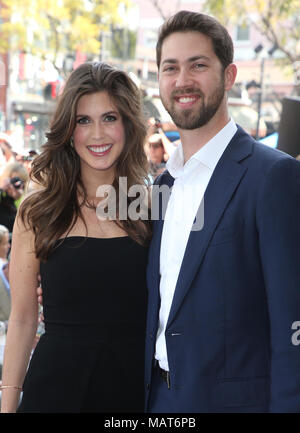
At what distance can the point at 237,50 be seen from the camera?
2742cm

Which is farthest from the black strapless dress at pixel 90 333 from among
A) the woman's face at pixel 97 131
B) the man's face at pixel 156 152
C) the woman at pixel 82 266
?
the man's face at pixel 156 152

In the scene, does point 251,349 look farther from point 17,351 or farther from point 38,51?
point 38,51

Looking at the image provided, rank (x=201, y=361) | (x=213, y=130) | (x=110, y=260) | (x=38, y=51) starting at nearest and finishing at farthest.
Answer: (x=201, y=361) < (x=213, y=130) < (x=110, y=260) < (x=38, y=51)

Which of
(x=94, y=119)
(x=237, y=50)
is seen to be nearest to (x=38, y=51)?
(x=237, y=50)

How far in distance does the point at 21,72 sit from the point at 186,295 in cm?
2807

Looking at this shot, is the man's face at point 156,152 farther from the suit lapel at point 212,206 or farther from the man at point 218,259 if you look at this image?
the suit lapel at point 212,206

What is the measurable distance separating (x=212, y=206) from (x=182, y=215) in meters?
0.17

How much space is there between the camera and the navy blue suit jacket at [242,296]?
6.02 ft

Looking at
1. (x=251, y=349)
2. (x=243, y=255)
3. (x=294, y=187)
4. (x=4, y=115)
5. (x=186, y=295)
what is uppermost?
(x=4, y=115)

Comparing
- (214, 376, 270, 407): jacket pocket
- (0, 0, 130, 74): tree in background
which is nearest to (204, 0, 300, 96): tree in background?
(0, 0, 130, 74): tree in background

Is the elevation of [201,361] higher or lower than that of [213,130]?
lower

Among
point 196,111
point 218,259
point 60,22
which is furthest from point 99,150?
point 60,22

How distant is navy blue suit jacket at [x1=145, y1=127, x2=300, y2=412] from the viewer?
184 cm

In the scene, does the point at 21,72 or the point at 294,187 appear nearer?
the point at 294,187
